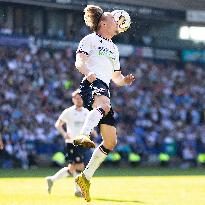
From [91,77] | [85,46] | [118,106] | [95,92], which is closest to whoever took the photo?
[91,77]

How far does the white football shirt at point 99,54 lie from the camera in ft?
30.9

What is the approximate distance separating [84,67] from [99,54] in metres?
0.46

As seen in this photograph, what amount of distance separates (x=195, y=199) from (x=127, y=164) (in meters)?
17.2

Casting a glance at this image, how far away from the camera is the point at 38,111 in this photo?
93.2ft

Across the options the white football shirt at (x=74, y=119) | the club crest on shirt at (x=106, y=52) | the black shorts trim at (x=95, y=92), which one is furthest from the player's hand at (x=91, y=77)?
the white football shirt at (x=74, y=119)

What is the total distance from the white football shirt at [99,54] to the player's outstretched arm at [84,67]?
9cm

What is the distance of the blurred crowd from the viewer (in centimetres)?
2722

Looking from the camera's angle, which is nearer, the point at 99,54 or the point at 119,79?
the point at 99,54

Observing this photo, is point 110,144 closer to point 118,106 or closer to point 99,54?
point 99,54

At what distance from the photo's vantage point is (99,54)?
9.52 metres

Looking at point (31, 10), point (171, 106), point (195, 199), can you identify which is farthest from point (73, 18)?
point (195, 199)

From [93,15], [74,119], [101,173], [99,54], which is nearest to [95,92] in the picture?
[99,54]

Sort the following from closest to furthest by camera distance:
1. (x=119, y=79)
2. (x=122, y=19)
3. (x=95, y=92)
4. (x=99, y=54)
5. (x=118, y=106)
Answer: (x=95, y=92)
(x=99, y=54)
(x=122, y=19)
(x=119, y=79)
(x=118, y=106)

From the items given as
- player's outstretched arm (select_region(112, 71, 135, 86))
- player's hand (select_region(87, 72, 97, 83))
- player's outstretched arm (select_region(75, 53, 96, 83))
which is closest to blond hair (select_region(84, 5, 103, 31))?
player's outstretched arm (select_region(75, 53, 96, 83))
